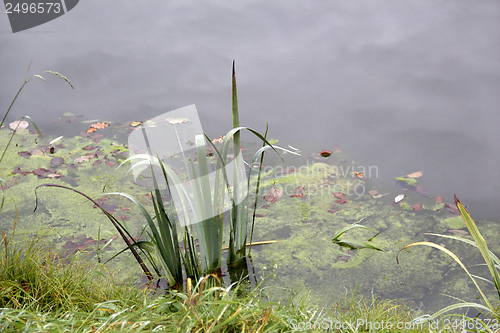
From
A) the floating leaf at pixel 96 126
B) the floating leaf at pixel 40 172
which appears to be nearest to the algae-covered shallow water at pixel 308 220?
the floating leaf at pixel 40 172

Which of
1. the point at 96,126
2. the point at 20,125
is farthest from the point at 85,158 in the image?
the point at 20,125

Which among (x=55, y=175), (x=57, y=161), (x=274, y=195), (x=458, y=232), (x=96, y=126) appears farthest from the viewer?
(x=96, y=126)

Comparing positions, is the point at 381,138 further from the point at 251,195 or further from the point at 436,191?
the point at 251,195

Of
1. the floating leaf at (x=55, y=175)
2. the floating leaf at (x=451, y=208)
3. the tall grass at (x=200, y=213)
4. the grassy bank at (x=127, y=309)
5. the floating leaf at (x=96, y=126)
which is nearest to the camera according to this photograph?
the grassy bank at (x=127, y=309)

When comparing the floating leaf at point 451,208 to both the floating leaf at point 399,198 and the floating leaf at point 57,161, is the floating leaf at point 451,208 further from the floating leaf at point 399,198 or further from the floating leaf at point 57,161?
the floating leaf at point 57,161

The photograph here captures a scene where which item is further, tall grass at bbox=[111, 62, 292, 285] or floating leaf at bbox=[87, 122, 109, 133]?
floating leaf at bbox=[87, 122, 109, 133]

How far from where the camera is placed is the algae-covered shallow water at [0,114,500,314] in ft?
6.08

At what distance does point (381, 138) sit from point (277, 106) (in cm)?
102

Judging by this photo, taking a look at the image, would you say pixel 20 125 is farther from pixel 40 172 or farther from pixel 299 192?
pixel 299 192

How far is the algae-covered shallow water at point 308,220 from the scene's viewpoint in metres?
1.85

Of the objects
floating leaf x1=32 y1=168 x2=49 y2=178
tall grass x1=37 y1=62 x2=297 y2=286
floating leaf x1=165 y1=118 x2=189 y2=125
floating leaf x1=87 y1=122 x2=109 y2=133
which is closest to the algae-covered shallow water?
floating leaf x1=32 y1=168 x2=49 y2=178

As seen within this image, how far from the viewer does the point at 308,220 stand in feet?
7.45

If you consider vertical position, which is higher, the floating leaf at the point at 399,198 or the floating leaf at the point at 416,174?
the floating leaf at the point at 416,174

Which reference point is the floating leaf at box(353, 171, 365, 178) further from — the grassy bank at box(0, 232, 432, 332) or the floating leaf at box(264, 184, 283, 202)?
the grassy bank at box(0, 232, 432, 332)
